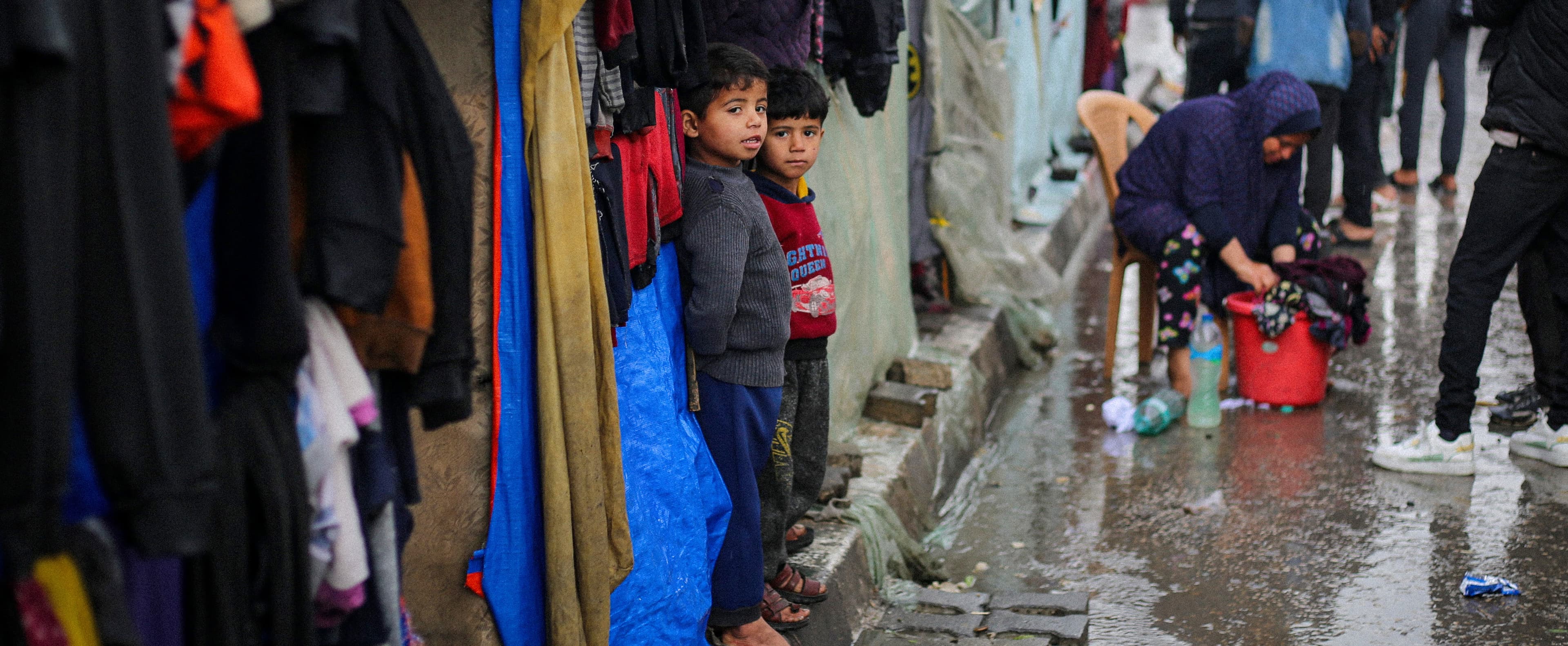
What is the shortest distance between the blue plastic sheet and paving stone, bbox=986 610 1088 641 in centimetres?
99

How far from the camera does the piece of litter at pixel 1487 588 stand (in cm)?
397

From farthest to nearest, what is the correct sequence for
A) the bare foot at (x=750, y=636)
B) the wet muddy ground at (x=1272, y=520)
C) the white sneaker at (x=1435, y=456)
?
1. the white sneaker at (x=1435, y=456)
2. the wet muddy ground at (x=1272, y=520)
3. the bare foot at (x=750, y=636)

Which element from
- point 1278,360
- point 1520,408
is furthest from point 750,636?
point 1520,408

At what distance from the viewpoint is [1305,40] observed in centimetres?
715

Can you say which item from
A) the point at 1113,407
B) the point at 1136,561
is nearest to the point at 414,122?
the point at 1136,561

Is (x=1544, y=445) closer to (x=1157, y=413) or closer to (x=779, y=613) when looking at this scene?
(x=1157, y=413)

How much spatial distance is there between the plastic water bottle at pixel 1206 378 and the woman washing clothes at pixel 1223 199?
4.8 inches

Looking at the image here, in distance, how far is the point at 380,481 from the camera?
1.96 metres

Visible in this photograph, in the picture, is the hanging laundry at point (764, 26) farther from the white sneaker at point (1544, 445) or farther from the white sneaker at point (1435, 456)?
the white sneaker at point (1544, 445)

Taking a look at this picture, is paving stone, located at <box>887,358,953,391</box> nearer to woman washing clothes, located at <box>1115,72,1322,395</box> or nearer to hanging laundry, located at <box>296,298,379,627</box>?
woman washing clothes, located at <box>1115,72,1322,395</box>

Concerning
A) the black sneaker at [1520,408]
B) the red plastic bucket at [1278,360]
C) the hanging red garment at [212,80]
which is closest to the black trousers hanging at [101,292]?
the hanging red garment at [212,80]

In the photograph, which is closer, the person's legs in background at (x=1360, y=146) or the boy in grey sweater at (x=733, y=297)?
Answer: the boy in grey sweater at (x=733, y=297)

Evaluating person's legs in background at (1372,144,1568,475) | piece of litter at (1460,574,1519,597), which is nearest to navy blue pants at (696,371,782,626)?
piece of litter at (1460,574,1519,597)

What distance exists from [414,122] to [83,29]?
53 cm
